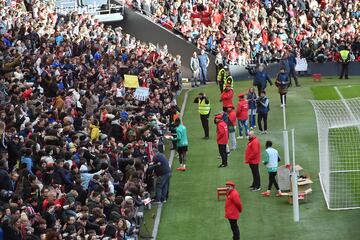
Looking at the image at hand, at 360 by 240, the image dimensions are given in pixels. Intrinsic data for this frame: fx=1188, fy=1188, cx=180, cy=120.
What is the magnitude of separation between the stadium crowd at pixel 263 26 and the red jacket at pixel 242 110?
11.7 meters

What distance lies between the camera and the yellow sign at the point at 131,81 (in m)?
37.3

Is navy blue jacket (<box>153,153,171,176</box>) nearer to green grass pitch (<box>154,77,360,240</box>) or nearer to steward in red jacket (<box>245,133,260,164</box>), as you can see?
green grass pitch (<box>154,77,360,240</box>)

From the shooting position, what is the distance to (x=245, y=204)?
29.5m

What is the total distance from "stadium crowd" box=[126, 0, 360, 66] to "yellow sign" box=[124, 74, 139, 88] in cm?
1022

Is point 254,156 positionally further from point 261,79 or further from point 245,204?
point 261,79

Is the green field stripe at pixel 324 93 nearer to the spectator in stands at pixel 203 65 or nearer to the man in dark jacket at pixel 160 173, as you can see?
the spectator in stands at pixel 203 65

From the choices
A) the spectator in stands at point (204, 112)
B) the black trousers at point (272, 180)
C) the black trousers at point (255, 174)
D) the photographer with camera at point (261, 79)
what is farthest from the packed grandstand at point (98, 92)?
the photographer with camera at point (261, 79)

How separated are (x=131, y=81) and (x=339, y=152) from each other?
26.5ft

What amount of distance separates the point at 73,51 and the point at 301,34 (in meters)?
14.0

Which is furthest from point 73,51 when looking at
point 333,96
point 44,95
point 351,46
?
point 351,46

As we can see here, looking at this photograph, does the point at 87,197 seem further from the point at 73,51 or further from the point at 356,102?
the point at 73,51

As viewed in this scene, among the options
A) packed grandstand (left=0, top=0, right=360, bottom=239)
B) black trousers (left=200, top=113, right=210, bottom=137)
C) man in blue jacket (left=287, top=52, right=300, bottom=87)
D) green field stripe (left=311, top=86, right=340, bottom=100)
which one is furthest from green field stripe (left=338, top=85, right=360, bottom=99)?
black trousers (left=200, top=113, right=210, bottom=137)

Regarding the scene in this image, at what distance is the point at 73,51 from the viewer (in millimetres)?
39906

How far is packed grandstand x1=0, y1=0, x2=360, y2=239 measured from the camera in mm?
24234
